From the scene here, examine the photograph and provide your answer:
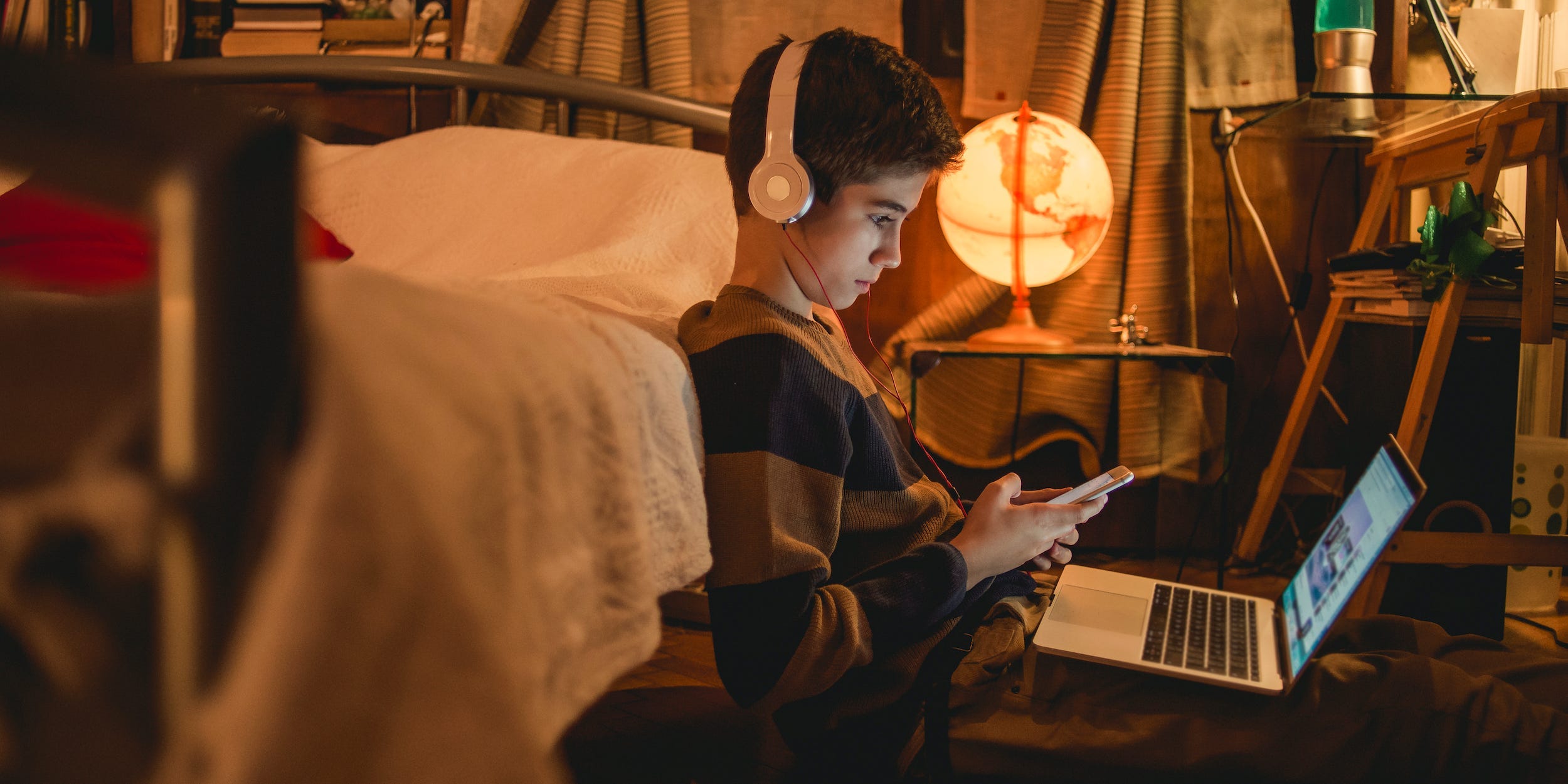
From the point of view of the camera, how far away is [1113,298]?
1.75 m

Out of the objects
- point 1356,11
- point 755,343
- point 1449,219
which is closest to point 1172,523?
point 1449,219

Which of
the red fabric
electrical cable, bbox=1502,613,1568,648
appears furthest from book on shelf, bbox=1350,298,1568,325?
the red fabric

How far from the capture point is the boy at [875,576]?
2.12ft

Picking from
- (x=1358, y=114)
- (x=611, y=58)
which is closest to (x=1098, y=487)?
(x=1358, y=114)

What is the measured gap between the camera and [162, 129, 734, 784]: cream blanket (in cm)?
28

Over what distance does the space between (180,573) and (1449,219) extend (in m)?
1.49

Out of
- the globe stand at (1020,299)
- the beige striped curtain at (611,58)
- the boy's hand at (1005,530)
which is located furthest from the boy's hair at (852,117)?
the beige striped curtain at (611,58)

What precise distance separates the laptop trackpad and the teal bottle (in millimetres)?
1133

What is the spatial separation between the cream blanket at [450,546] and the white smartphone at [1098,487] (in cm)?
39

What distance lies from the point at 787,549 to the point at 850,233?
0.99 feet

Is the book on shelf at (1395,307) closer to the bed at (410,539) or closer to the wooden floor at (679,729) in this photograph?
the wooden floor at (679,729)

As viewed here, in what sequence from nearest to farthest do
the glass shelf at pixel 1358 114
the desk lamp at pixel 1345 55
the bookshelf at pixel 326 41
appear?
the glass shelf at pixel 1358 114, the desk lamp at pixel 1345 55, the bookshelf at pixel 326 41

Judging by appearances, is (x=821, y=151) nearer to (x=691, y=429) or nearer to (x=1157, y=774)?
(x=691, y=429)

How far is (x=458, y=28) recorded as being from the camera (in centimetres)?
181
